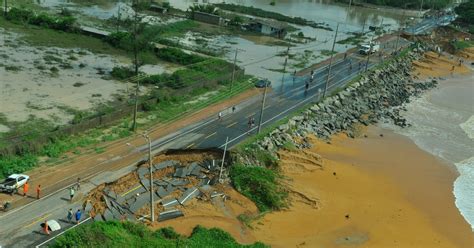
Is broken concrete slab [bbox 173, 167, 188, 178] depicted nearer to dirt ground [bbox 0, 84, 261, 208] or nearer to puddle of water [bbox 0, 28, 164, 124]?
dirt ground [bbox 0, 84, 261, 208]

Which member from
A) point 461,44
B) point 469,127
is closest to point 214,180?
point 469,127

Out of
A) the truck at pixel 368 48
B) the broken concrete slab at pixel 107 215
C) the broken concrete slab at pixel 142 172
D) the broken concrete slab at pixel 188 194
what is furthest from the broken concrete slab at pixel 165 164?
the truck at pixel 368 48

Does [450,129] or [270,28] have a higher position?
[270,28]

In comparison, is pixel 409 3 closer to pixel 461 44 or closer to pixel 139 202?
pixel 461 44

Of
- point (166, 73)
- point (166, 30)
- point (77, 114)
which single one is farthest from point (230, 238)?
point (166, 30)

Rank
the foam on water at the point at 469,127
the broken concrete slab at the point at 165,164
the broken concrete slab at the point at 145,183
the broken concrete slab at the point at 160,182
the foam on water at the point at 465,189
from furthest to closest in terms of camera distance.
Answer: the foam on water at the point at 469,127 < the foam on water at the point at 465,189 < the broken concrete slab at the point at 165,164 < the broken concrete slab at the point at 160,182 < the broken concrete slab at the point at 145,183

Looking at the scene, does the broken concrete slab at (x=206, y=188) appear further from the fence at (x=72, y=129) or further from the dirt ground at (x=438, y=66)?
the dirt ground at (x=438, y=66)
